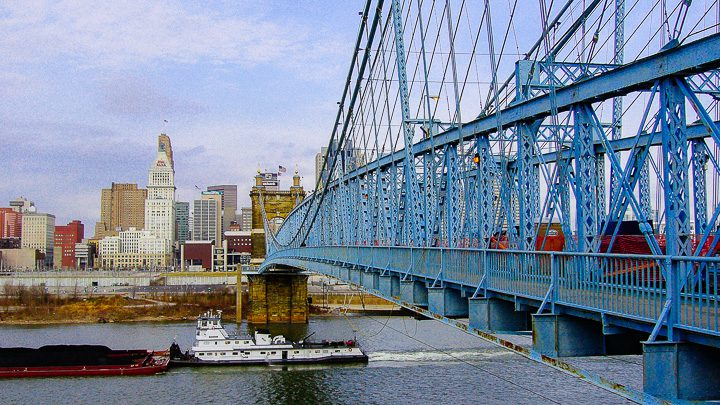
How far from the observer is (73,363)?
49.5 metres

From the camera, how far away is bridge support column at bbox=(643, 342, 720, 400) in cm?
1062

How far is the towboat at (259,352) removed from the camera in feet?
173

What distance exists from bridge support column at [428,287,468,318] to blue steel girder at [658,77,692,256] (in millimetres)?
9172

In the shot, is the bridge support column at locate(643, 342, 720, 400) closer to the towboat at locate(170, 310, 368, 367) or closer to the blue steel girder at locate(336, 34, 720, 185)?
the blue steel girder at locate(336, 34, 720, 185)

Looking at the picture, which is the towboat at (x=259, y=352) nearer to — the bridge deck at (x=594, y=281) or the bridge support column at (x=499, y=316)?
the bridge deck at (x=594, y=281)

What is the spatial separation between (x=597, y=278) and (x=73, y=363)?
43500mm

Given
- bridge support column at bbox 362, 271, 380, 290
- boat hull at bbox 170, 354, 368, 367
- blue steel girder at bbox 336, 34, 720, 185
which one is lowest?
boat hull at bbox 170, 354, 368, 367

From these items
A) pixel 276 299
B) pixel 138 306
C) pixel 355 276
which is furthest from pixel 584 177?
pixel 138 306

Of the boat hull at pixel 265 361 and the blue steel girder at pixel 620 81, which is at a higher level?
the blue steel girder at pixel 620 81

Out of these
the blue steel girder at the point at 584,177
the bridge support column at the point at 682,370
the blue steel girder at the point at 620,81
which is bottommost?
the bridge support column at the point at 682,370

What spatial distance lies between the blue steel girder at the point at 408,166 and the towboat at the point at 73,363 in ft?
91.7

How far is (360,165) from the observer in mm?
39500

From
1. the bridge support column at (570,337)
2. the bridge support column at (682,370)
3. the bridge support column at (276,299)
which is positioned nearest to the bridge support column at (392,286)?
the bridge support column at (570,337)

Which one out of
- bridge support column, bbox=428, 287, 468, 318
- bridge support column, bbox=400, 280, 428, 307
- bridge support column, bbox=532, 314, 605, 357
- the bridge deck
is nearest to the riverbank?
bridge support column, bbox=400, 280, 428, 307
